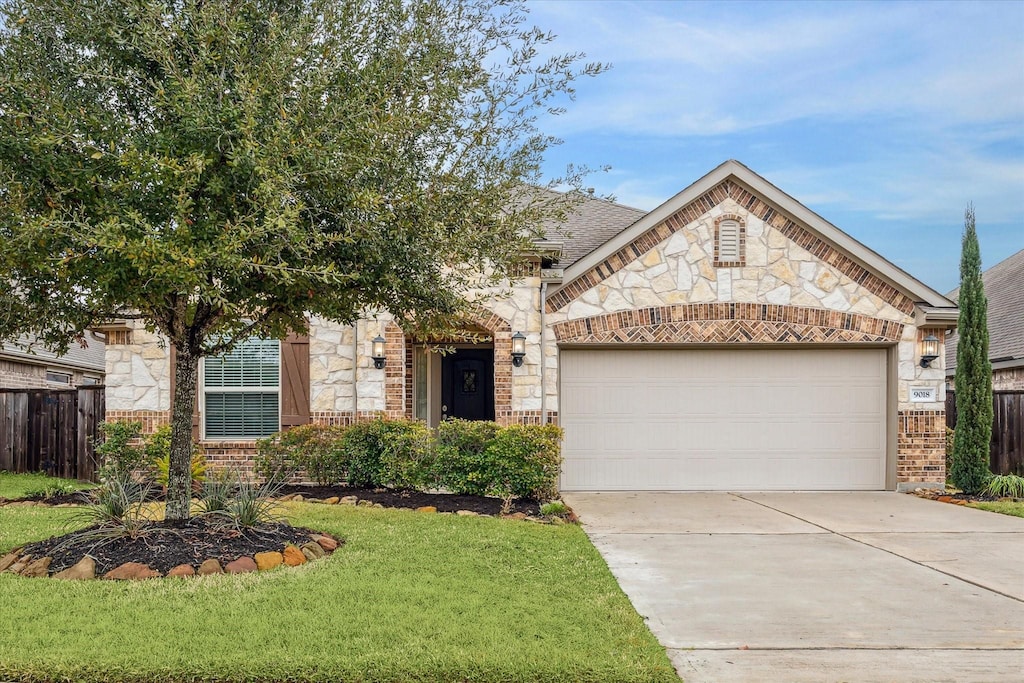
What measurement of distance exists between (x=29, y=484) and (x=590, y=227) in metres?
9.78

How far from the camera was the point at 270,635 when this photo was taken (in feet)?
15.9

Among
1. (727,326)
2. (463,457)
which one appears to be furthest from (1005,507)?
(463,457)

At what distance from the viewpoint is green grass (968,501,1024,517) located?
10.5m

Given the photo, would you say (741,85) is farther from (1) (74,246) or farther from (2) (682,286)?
(1) (74,246)

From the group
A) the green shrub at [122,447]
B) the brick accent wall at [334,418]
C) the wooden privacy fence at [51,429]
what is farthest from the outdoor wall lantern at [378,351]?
the wooden privacy fence at [51,429]

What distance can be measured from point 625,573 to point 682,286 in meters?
6.17

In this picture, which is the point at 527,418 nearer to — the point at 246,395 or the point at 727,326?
the point at 727,326

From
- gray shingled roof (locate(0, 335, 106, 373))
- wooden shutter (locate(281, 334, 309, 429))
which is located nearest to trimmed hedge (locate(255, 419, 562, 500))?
wooden shutter (locate(281, 334, 309, 429))

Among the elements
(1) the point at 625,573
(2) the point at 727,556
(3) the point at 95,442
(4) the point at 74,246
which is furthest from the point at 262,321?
(3) the point at 95,442

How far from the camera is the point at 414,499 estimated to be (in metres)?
10.3

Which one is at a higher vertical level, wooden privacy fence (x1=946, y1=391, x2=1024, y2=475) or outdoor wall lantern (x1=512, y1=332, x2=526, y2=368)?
outdoor wall lantern (x1=512, y1=332, x2=526, y2=368)

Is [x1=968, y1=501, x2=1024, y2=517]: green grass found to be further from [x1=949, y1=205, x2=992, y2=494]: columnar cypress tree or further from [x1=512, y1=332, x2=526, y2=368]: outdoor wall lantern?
[x1=512, y1=332, x2=526, y2=368]: outdoor wall lantern

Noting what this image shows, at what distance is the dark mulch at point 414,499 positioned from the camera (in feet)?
32.3

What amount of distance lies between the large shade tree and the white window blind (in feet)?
18.0
